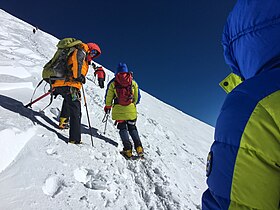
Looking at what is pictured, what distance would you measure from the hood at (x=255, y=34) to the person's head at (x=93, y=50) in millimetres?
4662

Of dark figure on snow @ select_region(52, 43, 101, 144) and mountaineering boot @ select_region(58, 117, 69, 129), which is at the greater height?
dark figure on snow @ select_region(52, 43, 101, 144)

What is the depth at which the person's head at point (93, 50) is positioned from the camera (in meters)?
5.54

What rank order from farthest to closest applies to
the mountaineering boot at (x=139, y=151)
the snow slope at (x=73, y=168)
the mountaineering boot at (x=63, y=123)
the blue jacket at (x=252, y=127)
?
the mountaineering boot at (x=139, y=151)
the mountaineering boot at (x=63, y=123)
the snow slope at (x=73, y=168)
the blue jacket at (x=252, y=127)

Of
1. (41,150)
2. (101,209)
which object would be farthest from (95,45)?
(101,209)

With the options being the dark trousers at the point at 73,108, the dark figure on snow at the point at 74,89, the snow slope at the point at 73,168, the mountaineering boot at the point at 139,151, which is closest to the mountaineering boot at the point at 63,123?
the dark figure on snow at the point at 74,89

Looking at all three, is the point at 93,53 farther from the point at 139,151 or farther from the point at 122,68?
the point at 139,151

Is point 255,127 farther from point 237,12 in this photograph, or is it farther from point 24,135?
point 24,135

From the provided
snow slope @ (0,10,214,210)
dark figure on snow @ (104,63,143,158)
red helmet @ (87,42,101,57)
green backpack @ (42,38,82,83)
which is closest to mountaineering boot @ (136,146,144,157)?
snow slope @ (0,10,214,210)

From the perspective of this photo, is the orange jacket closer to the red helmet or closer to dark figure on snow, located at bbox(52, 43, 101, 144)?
dark figure on snow, located at bbox(52, 43, 101, 144)

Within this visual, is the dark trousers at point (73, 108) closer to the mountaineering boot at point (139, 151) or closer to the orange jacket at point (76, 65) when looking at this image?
the orange jacket at point (76, 65)

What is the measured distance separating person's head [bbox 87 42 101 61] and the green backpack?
16.4 inches

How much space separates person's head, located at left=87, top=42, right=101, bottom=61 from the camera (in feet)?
18.2

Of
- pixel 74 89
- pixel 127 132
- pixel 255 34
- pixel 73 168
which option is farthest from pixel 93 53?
pixel 255 34

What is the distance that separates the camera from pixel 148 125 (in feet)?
29.1
